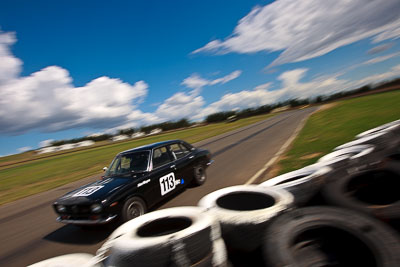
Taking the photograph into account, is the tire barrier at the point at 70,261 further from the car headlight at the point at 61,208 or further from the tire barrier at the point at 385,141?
the tire barrier at the point at 385,141

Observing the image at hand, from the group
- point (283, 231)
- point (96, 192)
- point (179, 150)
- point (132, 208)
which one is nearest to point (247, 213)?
point (283, 231)

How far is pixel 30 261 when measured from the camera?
3621 millimetres

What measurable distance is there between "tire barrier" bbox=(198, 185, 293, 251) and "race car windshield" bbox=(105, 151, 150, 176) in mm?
2462

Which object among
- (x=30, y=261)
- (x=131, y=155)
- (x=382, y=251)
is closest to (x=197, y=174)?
(x=131, y=155)

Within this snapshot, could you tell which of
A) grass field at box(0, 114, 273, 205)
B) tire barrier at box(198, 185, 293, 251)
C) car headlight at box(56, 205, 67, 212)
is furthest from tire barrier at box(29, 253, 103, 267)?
grass field at box(0, 114, 273, 205)

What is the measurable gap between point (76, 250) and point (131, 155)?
2205mm

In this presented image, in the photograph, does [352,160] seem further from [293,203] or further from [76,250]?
[76,250]

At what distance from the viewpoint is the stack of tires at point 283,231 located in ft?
6.09

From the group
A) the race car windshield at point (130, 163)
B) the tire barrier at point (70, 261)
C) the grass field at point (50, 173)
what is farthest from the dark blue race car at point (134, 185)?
the grass field at point (50, 173)

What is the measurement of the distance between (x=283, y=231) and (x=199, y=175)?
436 centimetres

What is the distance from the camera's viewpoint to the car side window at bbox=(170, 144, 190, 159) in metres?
5.92

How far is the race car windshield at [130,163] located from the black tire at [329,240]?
3.41 m

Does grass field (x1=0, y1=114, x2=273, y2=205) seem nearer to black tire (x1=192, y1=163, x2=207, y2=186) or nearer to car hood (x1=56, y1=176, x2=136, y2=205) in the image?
car hood (x1=56, y1=176, x2=136, y2=205)

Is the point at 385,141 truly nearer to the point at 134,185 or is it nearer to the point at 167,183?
the point at 167,183
